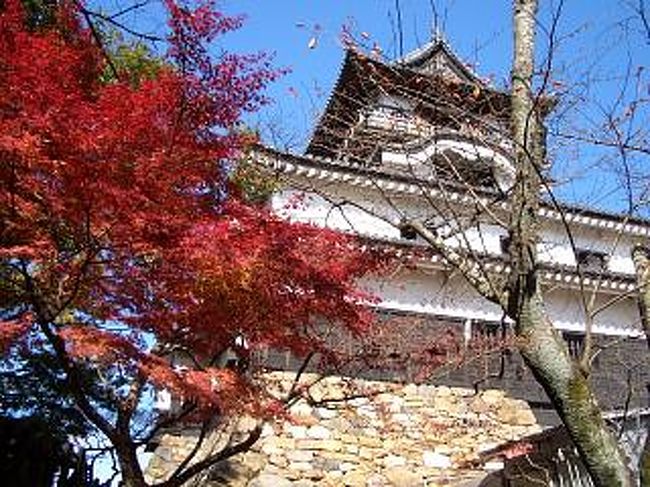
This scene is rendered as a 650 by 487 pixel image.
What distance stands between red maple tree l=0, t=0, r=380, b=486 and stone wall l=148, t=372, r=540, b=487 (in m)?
4.71

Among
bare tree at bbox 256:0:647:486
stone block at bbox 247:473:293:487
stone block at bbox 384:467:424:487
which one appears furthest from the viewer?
stone block at bbox 384:467:424:487

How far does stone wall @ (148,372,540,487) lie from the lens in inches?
489

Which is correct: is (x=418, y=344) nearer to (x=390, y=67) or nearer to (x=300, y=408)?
(x=300, y=408)

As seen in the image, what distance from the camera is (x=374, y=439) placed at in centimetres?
1395

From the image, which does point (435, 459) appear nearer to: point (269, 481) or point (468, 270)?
point (269, 481)

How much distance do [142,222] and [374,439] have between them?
885cm

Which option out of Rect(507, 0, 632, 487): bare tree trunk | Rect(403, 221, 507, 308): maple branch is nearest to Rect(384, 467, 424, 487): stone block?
Rect(403, 221, 507, 308): maple branch

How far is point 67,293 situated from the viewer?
23.4 feet

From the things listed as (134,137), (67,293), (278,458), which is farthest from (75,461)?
(134,137)

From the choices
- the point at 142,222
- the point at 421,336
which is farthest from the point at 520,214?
the point at 421,336

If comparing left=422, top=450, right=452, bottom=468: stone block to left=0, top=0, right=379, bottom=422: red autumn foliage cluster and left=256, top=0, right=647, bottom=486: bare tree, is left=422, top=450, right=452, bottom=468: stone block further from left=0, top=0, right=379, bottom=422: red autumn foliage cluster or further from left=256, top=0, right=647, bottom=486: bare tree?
left=256, top=0, right=647, bottom=486: bare tree

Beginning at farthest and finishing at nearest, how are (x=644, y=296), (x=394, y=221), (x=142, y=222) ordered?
(x=394, y=221), (x=142, y=222), (x=644, y=296)

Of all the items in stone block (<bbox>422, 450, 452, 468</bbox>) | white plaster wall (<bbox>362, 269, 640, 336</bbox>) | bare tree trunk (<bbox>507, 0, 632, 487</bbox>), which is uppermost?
white plaster wall (<bbox>362, 269, 640, 336</bbox>)

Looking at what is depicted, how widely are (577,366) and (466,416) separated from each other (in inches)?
434
